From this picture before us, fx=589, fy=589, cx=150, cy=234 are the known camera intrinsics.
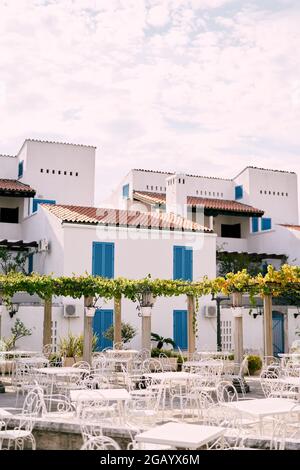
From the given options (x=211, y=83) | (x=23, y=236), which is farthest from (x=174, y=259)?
(x=211, y=83)

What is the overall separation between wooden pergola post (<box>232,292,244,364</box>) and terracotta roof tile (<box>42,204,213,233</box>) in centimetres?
906

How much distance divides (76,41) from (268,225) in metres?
25.3

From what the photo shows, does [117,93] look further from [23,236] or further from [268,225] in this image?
[268,225]

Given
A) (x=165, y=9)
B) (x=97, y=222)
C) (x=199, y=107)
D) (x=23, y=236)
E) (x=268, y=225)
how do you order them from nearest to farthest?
(x=165, y=9) < (x=199, y=107) < (x=97, y=222) < (x=23, y=236) < (x=268, y=225)

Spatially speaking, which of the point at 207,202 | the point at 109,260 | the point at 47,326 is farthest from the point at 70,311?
→ the point at 207,202

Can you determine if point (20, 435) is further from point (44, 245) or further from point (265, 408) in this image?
point (44, 245)

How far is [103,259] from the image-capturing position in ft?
73.5

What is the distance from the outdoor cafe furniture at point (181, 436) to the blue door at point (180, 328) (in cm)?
1694

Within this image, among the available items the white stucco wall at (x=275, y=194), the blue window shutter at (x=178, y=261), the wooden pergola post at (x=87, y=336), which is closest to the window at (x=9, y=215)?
the blue window shutter at (x=178, y=261)

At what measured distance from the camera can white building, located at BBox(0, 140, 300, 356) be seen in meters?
22.1

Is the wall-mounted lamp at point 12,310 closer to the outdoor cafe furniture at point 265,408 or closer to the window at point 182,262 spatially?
the window at point 182,262

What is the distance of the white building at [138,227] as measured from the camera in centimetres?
2206

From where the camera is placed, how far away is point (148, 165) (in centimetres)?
3431

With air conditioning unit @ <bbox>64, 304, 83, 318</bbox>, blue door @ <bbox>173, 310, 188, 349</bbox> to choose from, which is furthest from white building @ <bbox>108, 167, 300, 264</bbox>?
air conditioning unit @ <bbox>64, 304, 83, 318</bbox>
